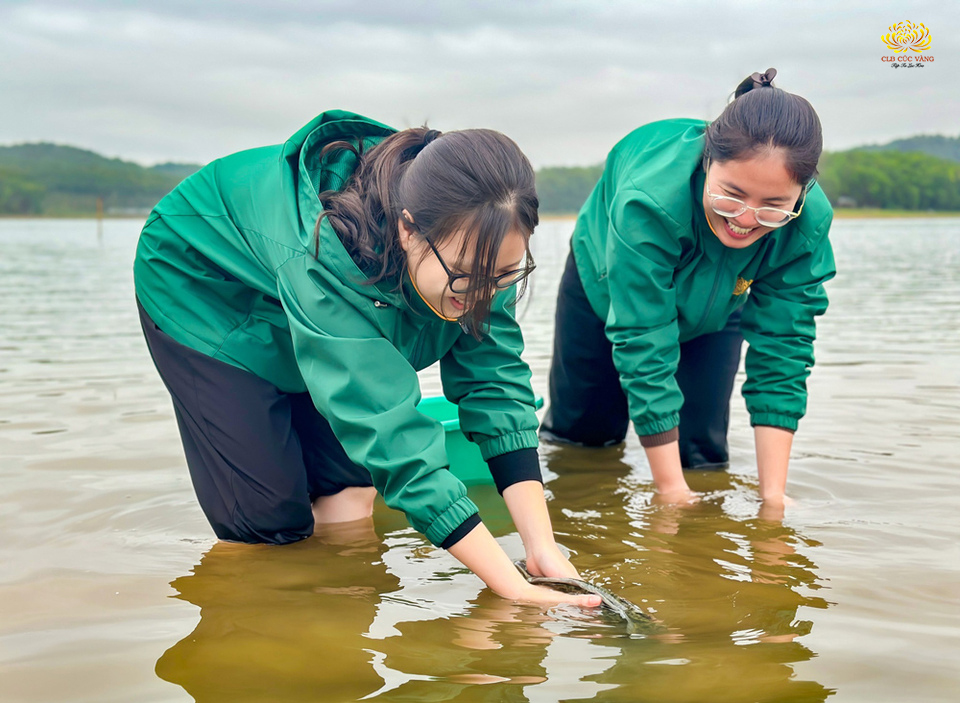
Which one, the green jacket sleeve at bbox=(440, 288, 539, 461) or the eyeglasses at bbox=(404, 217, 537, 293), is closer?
the eyeglasses at bbox=(404, 217, 537, 293)

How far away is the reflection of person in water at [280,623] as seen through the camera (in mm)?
1800

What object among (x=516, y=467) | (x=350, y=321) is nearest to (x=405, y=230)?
(x=350, y=321)

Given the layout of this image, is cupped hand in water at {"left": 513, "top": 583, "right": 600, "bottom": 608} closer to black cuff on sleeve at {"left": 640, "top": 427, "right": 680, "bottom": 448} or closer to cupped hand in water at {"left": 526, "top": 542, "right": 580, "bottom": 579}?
cupped hand in water at {"left": 526, "top": 542, "right": 580, "bottom": 579}

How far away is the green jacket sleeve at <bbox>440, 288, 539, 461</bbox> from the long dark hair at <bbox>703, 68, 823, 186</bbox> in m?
0.79

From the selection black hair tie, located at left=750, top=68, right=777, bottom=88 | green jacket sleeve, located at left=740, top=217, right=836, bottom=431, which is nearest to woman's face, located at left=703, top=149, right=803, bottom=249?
black hair tie, located at left=750, top=68, right=777, bottom=88

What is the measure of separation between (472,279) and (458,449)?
152cm

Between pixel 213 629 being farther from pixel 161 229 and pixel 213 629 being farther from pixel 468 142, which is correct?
pixel 468 142

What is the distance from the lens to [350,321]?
2.07 meters

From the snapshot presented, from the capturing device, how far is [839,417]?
174 inches

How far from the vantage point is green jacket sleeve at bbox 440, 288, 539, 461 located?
8.02 ft

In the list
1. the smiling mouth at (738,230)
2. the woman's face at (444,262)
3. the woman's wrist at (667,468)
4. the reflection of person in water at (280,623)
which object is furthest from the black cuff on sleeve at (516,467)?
the smiling mouth at (738,230)

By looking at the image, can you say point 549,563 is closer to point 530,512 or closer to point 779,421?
point 530,512

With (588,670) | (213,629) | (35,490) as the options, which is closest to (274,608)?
(213,629)

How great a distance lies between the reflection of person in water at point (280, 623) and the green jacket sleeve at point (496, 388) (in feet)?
1.60
